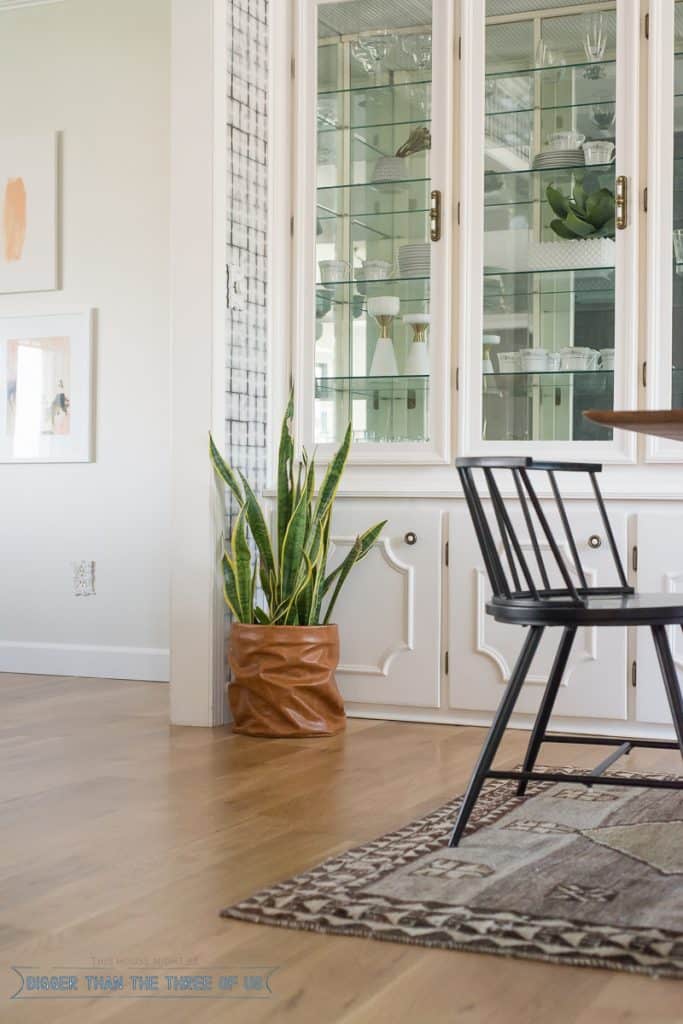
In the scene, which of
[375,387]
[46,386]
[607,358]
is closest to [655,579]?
[607,358]

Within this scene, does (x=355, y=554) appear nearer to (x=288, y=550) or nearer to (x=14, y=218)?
(x=288, y=550)

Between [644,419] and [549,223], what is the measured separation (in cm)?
206

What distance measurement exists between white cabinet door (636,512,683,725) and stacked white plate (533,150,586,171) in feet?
3.53

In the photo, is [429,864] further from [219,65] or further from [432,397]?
[219,65]

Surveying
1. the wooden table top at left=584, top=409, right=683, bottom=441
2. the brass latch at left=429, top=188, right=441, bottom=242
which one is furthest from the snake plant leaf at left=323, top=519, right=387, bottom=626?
the wooden table top at left=584, top=409, right=683, bottom=441

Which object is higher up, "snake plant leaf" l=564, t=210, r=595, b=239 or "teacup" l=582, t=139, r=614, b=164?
"teacup" l=582, t=139, r=614, b=164

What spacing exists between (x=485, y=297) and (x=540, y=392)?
1.09 ft

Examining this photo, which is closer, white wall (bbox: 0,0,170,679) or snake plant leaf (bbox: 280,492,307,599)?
snake plant leaf (bbox: 280,492,307,599)

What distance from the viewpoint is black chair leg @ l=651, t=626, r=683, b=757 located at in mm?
2312

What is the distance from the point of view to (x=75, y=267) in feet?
17.0

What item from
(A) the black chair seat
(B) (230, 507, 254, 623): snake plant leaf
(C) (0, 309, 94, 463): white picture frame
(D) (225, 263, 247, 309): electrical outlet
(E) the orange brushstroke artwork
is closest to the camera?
(A) the black chair seat

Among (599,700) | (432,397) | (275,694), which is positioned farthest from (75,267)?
(599,700)

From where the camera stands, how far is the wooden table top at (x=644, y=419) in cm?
204

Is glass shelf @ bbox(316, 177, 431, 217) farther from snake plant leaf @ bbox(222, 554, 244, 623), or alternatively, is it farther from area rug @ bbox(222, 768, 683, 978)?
area rug @ bbox(222, 768, 683, 978)
